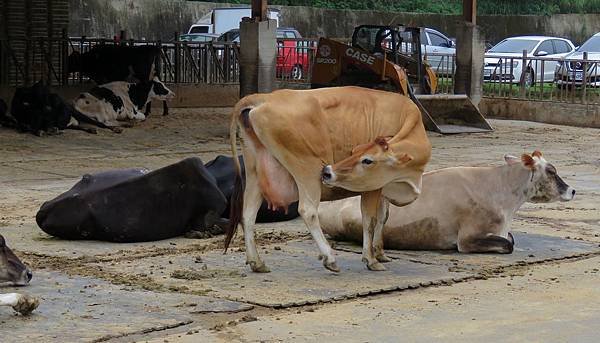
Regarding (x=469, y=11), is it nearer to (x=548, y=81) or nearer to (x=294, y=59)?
(x=548, y=81)

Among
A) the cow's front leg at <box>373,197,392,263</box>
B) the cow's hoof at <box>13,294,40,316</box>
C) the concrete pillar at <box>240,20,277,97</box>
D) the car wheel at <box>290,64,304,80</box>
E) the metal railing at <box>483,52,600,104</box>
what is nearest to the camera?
the cow's hoof at <box>13,294,40,316</box>

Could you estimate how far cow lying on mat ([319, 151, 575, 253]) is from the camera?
9.75 metres

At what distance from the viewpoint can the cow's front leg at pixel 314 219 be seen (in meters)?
8.54

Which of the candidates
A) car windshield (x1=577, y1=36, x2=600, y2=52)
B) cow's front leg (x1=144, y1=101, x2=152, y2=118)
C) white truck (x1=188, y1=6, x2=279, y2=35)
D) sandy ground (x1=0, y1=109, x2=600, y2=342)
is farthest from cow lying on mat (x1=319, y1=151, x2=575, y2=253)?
white truck (x1=188, y1=6, x2=279, y2=35)

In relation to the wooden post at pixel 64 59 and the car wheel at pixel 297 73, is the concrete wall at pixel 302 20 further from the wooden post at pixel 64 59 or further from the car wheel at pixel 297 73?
the wooden post at pixel 64 59

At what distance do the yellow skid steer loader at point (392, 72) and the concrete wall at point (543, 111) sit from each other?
9.66 feet

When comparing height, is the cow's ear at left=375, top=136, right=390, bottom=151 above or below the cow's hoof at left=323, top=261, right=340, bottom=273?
above

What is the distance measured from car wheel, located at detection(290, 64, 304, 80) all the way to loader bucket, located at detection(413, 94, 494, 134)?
642cm

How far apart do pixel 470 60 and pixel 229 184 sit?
1472cm

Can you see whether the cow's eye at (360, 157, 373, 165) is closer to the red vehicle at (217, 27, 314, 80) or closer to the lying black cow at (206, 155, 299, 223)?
the lying black cow at (206, 155, 299, 223)

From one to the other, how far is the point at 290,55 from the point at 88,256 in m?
21.3

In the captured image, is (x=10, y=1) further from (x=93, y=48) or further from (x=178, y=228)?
(x=178, y=228)

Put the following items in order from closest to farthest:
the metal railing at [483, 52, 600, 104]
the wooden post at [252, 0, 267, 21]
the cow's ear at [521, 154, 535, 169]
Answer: the cow's ear at [521, 154, 535, 169] → the wooden post at [252, 0, 267, 21] → the metal railing at [483, 52, 600, 104]

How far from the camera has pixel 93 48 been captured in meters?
24.8
